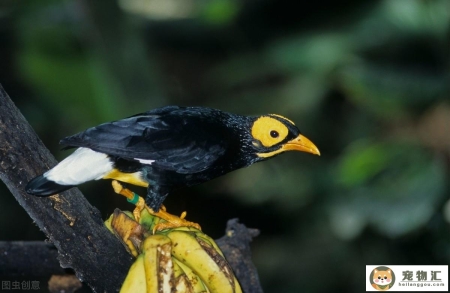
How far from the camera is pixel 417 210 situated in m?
5.26

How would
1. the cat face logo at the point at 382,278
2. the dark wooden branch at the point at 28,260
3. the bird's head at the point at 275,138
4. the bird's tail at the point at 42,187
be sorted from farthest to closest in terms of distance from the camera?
the cat face logo at the point at 382,278 → the dark wooden branch at the point at 28,260 → the bird's head at the point at 275,138 → the bird's tail at the point at 42,187

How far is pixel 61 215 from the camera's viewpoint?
103 inches

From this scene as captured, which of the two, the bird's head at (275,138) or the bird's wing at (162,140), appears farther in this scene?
the bird's head at (275,138)

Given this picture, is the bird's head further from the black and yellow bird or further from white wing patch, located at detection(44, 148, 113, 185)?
white wing patch, located at detection(44, 148, 113, 185)

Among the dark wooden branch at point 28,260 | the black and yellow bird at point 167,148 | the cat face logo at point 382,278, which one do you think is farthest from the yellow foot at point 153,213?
the cat face logo at point 382,278

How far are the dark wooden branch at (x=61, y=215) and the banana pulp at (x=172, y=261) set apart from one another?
0.34ft

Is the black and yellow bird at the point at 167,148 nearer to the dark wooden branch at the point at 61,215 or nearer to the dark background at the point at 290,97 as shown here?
the dark wooden branch at the point at 61,215

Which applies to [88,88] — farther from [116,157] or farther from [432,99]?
[432,99]

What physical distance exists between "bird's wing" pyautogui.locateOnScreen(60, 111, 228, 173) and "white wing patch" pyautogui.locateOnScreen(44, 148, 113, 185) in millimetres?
80

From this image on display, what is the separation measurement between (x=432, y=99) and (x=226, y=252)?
2.53 m

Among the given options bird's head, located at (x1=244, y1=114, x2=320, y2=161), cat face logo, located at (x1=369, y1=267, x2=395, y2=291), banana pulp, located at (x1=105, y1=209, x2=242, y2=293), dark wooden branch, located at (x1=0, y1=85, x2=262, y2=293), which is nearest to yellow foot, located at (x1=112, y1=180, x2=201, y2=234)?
banana pulp, located at (x1=105, y1=209, x2=242, y2=293)

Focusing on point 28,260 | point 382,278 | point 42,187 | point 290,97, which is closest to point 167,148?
point 42,187

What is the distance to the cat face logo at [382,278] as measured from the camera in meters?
4.71

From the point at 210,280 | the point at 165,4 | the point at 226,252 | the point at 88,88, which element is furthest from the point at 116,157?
the point at 165,4
